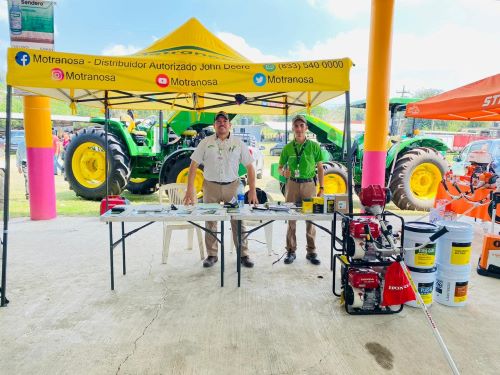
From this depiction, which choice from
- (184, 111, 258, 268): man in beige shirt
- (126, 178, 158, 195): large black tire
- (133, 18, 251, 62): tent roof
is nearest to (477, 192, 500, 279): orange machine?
(184, 111, 258, 268): man in beige shirt

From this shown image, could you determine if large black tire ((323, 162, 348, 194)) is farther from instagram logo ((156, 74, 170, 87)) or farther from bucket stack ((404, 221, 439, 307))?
instagram logo ((156, 74, 170, 87))

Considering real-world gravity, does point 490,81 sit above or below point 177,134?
above

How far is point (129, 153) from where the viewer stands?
727 cm

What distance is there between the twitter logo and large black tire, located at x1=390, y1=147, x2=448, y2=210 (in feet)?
15.3

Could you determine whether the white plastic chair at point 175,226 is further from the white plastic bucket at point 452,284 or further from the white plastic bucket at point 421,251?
the white plastic bucket at point 452,284

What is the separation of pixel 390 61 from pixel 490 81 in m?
1.47

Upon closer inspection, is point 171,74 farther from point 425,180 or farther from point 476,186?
point 425,180

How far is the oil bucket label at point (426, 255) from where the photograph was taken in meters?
2.81

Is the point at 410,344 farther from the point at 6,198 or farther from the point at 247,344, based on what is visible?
the point at 6,198

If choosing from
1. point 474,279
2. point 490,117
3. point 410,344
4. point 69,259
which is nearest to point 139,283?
point 69,259

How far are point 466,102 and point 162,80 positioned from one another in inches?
147

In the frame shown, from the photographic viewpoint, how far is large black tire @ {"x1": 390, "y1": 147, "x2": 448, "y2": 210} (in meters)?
6.82

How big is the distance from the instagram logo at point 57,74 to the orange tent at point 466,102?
14.6 feet

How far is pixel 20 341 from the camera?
7.75ft
